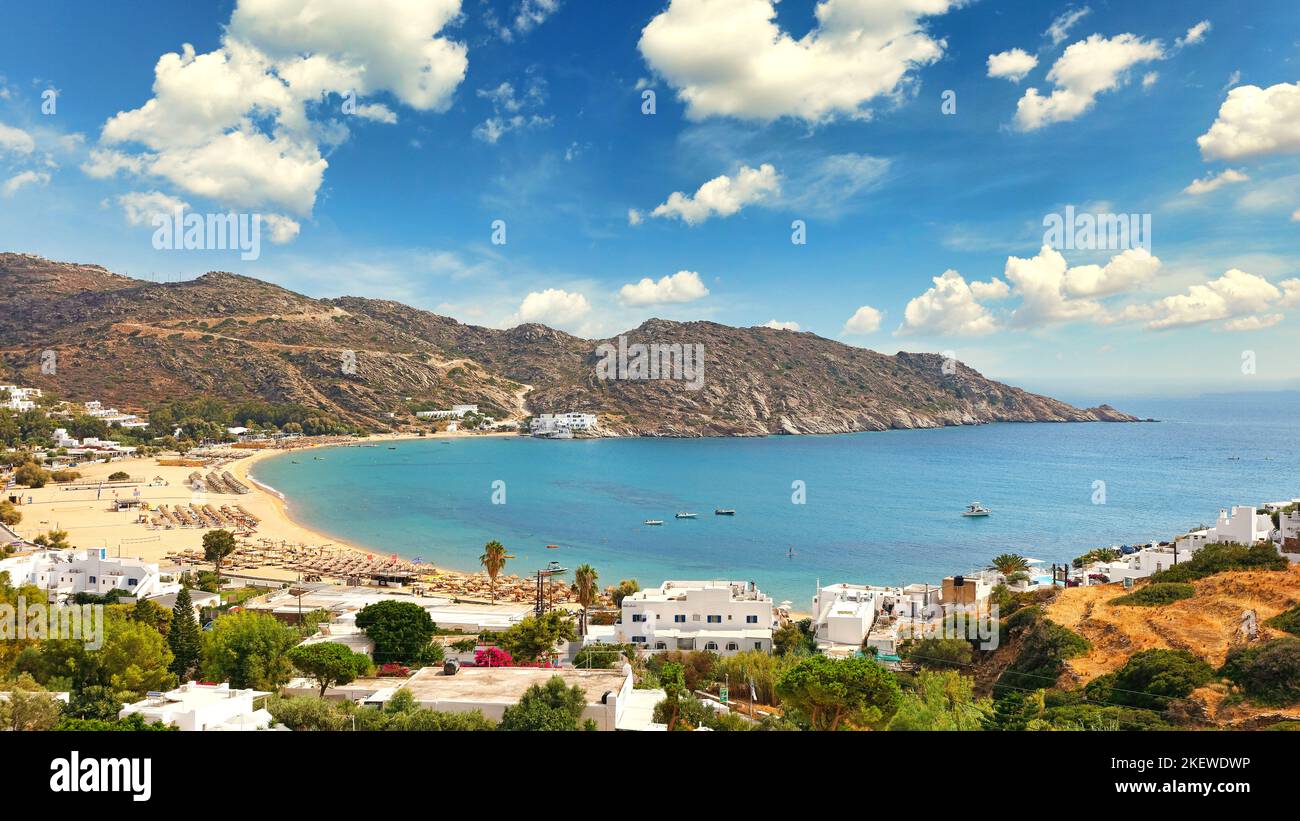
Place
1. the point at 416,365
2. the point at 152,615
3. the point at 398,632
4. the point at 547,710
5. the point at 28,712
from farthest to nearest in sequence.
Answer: the point at 416,365 → the point at 152,615 → the point at 398,632 → the point at 547,710 → the point at 28,712

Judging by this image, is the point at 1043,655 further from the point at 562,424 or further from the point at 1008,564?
the point at 562,424

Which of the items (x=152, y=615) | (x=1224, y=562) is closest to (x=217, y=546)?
(x=152, y=615)

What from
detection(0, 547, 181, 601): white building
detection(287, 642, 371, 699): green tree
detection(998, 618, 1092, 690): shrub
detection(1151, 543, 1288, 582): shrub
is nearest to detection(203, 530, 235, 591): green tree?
detection(0, 547, 181, 601): white building

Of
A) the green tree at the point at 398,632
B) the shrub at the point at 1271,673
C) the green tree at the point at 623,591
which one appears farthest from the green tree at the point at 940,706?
the green tree at the point at 623,591

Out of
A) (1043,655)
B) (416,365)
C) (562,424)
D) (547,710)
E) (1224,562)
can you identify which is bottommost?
(1043,655)

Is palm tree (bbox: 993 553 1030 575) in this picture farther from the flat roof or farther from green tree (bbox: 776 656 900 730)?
green tree (bbox: 776 656 900 730)

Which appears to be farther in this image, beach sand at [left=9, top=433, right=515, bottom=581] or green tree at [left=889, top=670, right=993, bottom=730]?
beach sand at [left=9, top=433, right=515, bottom=581]

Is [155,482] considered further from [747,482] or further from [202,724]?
[202,724]
